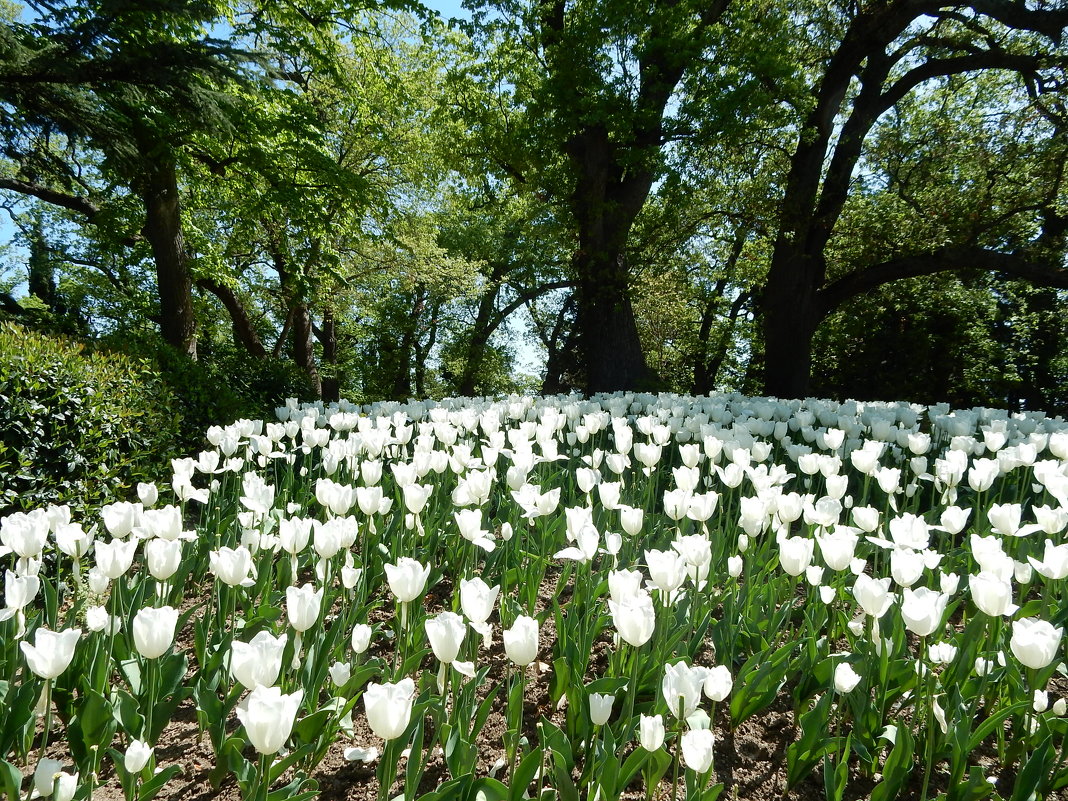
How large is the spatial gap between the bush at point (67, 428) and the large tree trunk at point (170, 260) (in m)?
7.03

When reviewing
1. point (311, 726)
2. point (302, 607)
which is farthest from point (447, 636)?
point (311, 726)

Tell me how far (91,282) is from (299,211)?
13.3m

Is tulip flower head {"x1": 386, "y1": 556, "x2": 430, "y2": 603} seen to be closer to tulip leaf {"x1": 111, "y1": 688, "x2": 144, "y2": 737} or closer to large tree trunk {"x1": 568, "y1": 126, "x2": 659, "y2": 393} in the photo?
tulip leaf {"x1": 111, "y1": 688, "x2": 144, "y2": 737}

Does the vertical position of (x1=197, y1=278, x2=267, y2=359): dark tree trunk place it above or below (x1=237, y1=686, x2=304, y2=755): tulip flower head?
above

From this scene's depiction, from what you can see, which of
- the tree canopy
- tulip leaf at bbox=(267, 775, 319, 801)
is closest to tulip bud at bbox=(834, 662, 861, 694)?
tulip leaf at bbox=(267, 775, 319, 801)

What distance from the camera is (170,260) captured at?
1136 centimetres

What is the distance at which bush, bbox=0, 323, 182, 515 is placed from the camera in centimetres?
356

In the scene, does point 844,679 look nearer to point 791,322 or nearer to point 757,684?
point 757,684

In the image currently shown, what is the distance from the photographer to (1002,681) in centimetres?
225

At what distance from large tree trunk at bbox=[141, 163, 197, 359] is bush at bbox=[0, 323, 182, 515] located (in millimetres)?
7026

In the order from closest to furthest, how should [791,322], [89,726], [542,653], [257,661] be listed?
[257,661]
[89,726]
[542,653]
[791,322]

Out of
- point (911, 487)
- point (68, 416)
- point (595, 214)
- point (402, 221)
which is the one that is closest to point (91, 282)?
point (402, 221)

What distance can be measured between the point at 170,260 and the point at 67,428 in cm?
859

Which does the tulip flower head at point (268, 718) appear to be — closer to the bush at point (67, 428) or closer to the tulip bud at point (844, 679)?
the tulip bud at point (844, 679)
